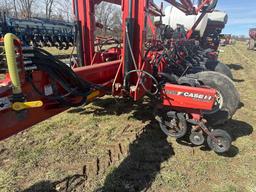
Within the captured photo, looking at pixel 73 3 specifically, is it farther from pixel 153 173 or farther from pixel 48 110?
pixel 153 173

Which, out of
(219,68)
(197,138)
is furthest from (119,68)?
(219,68)

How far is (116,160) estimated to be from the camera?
348 cm

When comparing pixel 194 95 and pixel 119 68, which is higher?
pixel 119 68

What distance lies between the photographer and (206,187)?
3066mm

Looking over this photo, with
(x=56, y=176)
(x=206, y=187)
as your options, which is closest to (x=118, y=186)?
(x=56, y=176)

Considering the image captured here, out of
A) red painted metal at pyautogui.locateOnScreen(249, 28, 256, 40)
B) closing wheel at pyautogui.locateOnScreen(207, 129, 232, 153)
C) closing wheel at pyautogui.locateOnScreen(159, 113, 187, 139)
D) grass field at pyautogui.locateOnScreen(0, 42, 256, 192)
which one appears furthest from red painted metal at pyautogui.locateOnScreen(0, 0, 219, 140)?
red painted metal at pyautogui.locateOnScreen(249, 28, 256, 40)

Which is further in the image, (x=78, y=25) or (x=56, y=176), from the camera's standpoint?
(x=78, y=25)

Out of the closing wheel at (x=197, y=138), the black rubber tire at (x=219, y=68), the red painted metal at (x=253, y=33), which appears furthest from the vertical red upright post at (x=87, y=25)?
the red painted metal at (x=253, y=33)

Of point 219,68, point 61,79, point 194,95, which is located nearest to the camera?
point 61,79

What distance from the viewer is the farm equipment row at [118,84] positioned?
198 centimetres

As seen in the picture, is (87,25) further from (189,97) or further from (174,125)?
(174,125)

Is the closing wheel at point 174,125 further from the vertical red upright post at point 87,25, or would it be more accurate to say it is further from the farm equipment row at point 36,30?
the farm equipment row at point 36,30

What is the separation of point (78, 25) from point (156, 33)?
4723 mm

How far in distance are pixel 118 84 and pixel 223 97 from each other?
6.08 ft
